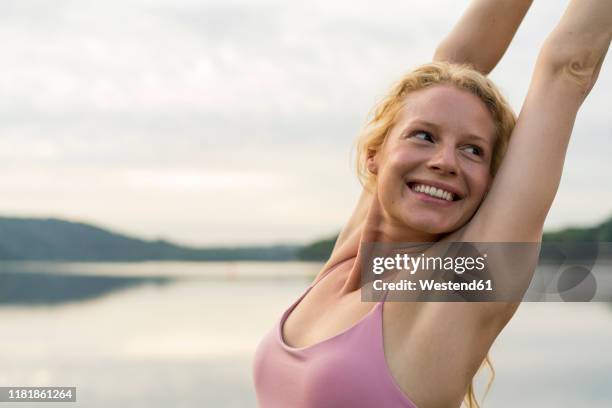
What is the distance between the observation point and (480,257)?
1.61 meters

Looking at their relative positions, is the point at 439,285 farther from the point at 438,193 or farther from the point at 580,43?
the point at 580,43

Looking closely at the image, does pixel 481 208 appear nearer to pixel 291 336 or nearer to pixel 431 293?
pixel 431 293

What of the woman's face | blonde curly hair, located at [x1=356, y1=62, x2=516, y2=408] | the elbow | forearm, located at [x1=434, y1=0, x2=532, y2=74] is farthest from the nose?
forearm, located at [x1=434, y1=0, x2=532, y2=74]

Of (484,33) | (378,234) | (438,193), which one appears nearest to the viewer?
(438,193)

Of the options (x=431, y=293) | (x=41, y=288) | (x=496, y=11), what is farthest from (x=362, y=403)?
(x=41, y=288)

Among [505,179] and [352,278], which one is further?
[352,278]

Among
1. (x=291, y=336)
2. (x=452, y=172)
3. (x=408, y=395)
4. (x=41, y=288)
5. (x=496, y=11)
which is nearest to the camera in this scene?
(x=408, y=395)

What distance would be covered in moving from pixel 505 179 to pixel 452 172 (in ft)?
0.34

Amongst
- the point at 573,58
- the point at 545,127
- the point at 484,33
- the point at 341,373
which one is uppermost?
the point at 484,33

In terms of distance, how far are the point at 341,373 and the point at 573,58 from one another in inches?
28.2

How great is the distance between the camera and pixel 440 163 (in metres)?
1.64

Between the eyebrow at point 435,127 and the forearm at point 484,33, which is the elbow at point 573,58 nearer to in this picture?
the eyebrow at point 435,127

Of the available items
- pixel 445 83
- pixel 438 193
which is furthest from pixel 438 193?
pixel 445 83

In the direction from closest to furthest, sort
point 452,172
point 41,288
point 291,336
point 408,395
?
point 408,395 < point 452,172 < point 291,336 < point 41,288
